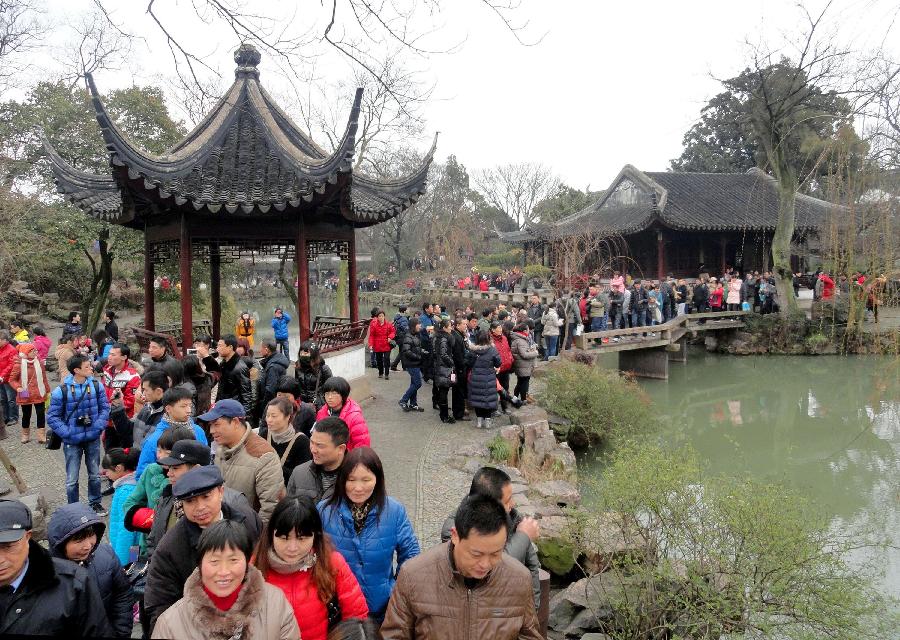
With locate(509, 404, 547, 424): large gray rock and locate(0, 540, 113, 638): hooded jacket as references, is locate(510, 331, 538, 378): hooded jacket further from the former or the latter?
locate(0, 540, 113, 638): hooded jacket

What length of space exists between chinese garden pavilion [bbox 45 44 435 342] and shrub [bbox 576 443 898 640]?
171 inches

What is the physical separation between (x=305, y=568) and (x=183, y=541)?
486 millimetres

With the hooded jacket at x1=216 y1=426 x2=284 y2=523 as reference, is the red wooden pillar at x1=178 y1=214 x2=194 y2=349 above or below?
above

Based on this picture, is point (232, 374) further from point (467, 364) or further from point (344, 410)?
point (467, 364)

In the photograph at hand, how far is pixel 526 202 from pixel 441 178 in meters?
6.34

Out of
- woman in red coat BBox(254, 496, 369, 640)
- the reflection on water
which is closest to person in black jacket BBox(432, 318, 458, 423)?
the reflection on water

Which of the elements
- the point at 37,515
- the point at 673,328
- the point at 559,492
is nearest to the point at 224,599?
the point at 37,515

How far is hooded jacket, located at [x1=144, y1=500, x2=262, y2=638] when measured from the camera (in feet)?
7.58

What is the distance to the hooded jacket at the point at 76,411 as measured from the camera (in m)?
4.90

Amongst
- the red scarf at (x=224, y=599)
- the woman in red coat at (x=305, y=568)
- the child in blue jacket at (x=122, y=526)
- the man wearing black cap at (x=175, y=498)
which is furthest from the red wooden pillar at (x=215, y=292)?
the red scarf at (x=224, y=599)

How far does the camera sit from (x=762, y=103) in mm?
17234

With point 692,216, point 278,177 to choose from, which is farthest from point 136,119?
point 692,216

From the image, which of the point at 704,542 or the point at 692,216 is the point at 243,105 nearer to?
the point at 704,542

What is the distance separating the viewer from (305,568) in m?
2.27
